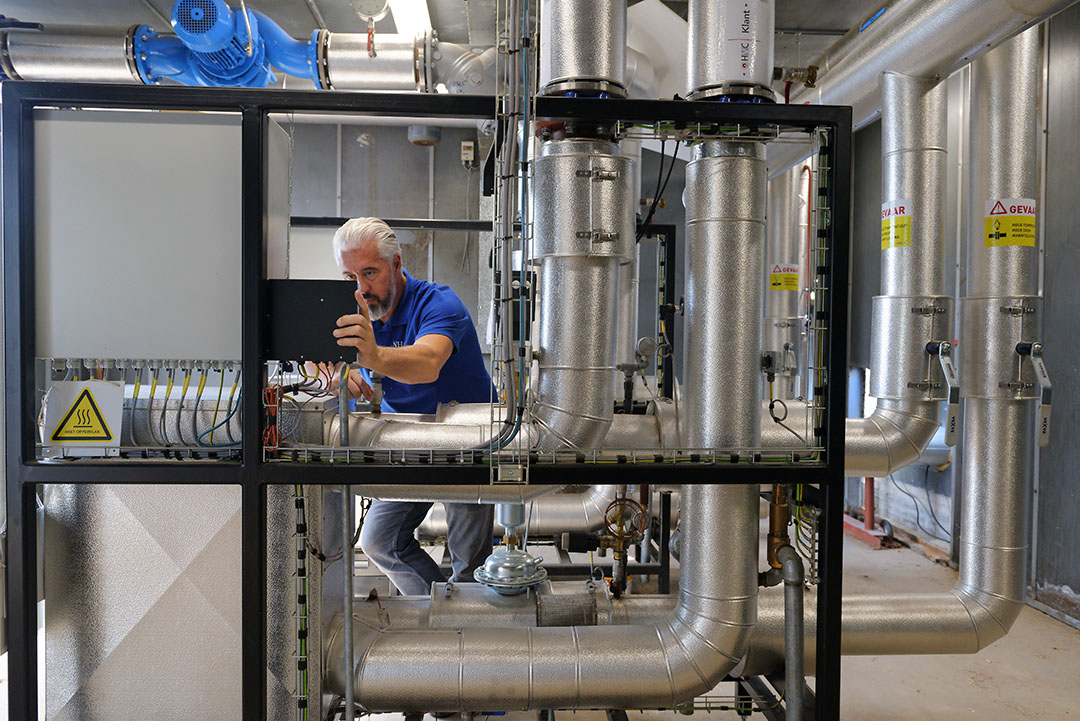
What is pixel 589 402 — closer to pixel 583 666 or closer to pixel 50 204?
pixel 583 666

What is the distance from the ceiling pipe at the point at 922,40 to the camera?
169 cm

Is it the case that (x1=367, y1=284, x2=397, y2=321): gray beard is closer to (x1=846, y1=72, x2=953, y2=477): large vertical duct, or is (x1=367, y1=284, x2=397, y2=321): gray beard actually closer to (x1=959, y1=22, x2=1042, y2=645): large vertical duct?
(x1=846, y1=72, x2=953, y2=477): large vertical duct

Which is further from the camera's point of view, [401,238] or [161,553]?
[401,238]

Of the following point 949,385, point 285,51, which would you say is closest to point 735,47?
point 949,385

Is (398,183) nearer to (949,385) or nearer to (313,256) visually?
(313,256)

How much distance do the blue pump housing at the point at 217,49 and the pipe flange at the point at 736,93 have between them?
5.64 feet

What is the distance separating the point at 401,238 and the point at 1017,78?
4.17 meters

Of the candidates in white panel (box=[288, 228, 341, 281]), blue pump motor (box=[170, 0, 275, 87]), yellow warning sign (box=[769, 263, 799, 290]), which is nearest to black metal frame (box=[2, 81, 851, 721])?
blue pump motor (box=[170, 0, 275, 87])

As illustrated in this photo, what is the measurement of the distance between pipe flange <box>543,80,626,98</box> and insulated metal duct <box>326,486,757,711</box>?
36.1 inches

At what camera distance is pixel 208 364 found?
1527 mm

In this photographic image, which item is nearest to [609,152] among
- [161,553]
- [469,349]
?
[469,349]

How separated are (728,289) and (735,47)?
518mm

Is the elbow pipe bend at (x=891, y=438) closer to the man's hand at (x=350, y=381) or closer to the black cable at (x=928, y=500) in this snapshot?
the man's hand at (x=350, y=381)

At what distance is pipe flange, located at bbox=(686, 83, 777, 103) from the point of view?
152 centimetres
